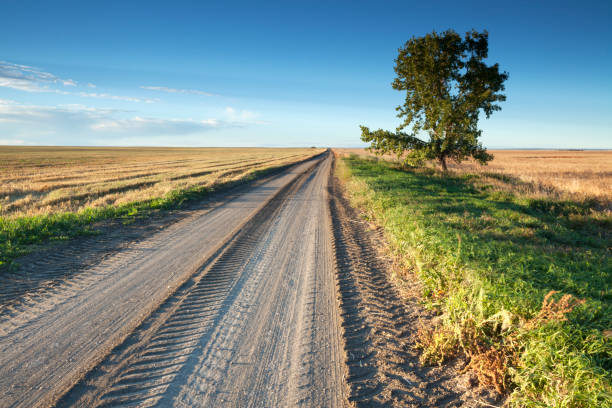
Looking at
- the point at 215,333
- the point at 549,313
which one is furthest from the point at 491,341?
the point at 215,333

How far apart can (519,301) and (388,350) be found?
1.60 m

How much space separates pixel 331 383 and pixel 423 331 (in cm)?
147

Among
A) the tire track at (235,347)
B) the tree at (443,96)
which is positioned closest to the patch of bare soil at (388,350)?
the tire track at (235,347)

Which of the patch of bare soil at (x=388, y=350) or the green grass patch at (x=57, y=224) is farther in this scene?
the green grass patch at (x=57, y=224)

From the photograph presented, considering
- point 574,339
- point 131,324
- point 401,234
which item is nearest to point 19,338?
point 131,324

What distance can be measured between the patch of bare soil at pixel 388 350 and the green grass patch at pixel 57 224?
6698 mm

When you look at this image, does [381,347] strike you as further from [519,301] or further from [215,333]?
[215,333]

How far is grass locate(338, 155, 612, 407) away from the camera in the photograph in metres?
2.59

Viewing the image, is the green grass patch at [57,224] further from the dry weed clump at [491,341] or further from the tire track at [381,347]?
the dry weed clump at [491,341]

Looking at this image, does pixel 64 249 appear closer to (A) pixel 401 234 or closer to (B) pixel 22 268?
(B) pixel 22 268

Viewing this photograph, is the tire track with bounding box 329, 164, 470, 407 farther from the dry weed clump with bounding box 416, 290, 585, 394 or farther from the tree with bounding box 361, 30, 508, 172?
the tree with bounding box 361, 30, 508, 172

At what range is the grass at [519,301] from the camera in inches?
102

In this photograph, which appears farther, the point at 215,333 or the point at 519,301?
the point at 215,333

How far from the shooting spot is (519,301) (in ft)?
10.9
